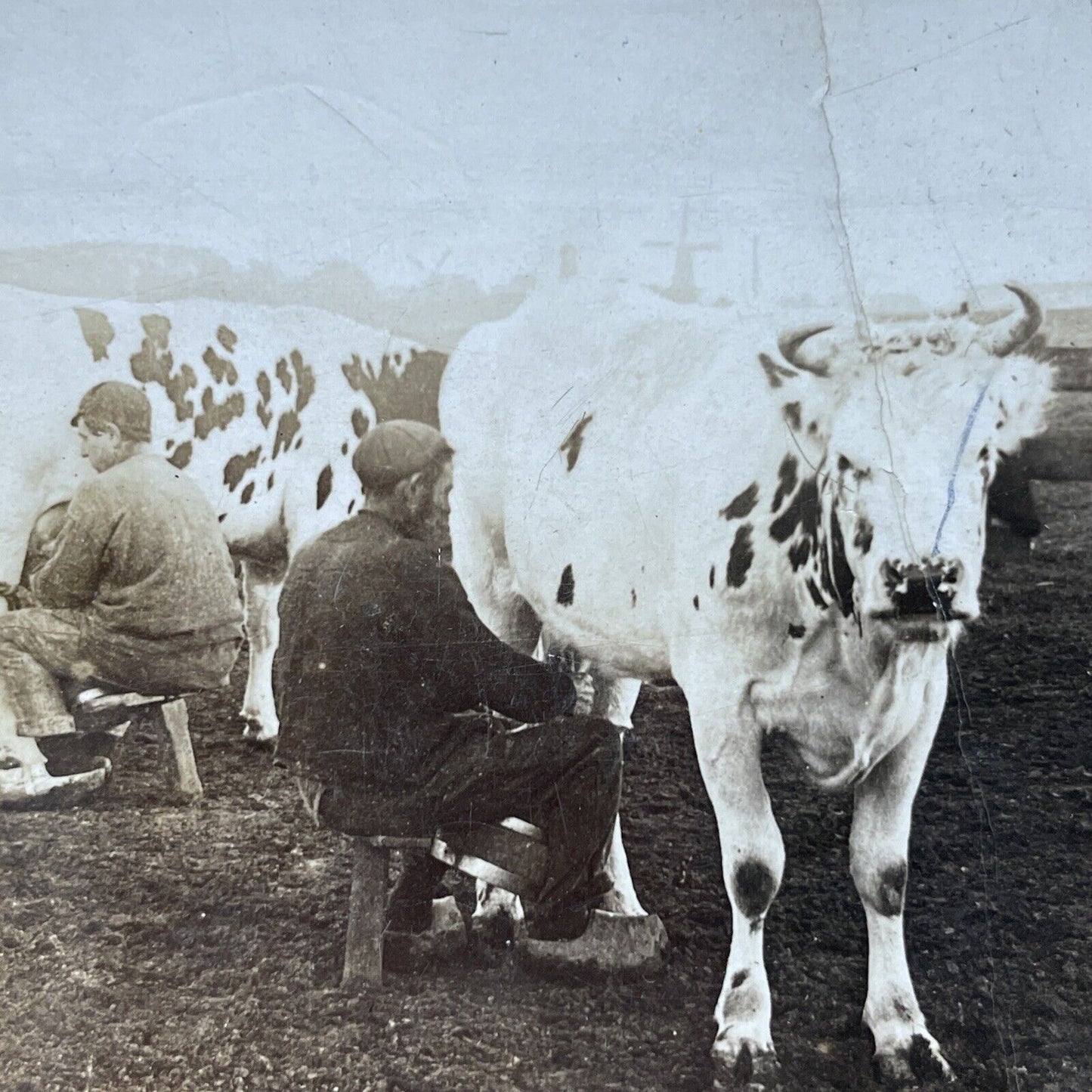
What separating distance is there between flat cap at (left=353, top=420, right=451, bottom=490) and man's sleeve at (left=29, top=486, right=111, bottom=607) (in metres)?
0.68

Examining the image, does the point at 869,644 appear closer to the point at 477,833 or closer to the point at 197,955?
the point at 477,833

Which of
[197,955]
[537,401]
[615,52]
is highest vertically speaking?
[615,52]

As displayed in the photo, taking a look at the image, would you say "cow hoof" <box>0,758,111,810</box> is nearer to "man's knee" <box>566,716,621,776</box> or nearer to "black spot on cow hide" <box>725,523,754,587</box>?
"man's knee" <box>566,716,621,776</box>

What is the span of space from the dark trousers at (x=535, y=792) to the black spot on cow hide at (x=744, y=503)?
0.57m

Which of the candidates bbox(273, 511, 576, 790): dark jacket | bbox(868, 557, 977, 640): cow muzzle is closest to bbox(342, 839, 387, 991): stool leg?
bbox(273, 511, 576, 790): dark jacket

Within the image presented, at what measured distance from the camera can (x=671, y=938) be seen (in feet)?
7.28

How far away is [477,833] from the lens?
2.26m

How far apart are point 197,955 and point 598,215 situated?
1.99m

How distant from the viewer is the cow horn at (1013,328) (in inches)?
83.7

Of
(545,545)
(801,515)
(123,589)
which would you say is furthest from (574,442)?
(123,589)

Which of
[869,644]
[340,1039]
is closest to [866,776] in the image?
[869,644]

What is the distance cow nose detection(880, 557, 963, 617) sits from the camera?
206 centimetres

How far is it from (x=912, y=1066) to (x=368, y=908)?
128 centimetres

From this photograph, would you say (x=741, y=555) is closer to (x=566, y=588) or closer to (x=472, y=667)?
(x=566, y=588)
